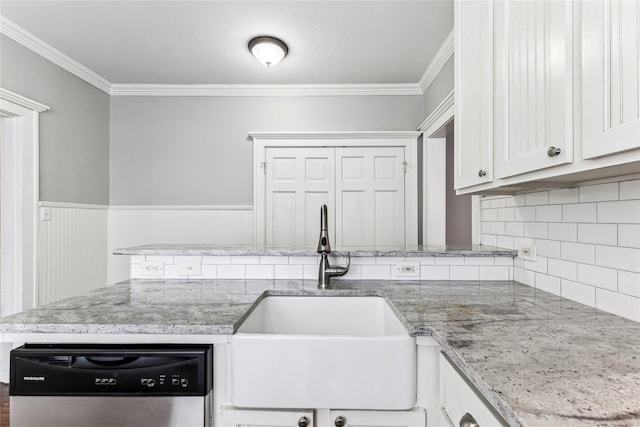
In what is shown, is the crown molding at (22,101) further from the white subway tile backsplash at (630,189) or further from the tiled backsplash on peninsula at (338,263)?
the white subway tile backsplash at (630,189)

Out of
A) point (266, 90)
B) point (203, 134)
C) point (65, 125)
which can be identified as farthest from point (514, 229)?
point (65, 125)

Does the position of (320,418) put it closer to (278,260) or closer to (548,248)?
(278,260)

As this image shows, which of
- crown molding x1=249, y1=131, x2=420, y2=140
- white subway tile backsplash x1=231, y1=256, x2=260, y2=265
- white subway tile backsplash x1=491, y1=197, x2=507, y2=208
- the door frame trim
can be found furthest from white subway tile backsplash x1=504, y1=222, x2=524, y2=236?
crown molding x1=249, y1=131, x2=420, y2=140

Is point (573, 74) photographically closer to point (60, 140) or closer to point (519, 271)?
point (519, 271)

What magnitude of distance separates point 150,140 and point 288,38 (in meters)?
1.88

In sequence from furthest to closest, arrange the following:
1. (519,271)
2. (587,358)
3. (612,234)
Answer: (519,271), (612,234), (587,358)

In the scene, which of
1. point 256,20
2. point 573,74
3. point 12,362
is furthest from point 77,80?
point 573,74

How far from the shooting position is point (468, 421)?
710 millimetres

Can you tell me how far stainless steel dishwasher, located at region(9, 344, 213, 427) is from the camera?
0.93m

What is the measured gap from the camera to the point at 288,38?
251 centimetres

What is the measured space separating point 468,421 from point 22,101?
3.24 meters

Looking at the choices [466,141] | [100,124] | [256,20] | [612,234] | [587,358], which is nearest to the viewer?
[587,358]

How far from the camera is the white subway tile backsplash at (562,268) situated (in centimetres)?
121

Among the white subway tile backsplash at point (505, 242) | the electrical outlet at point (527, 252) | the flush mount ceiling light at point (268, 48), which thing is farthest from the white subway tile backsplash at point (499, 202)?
the flush mount ceiling light at point (268, 48)
